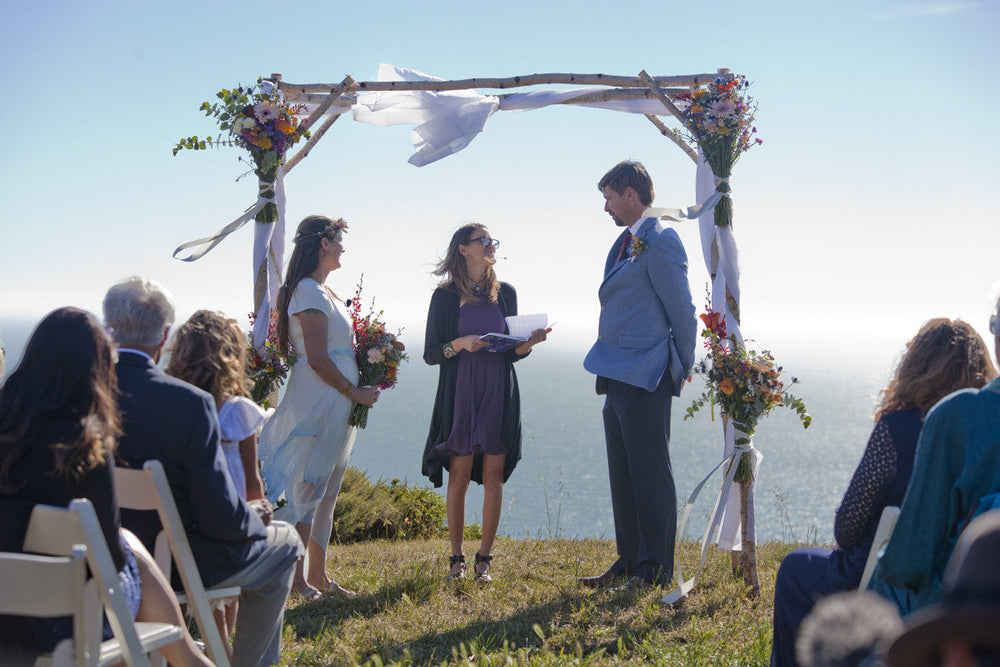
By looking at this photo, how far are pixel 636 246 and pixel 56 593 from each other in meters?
3.82

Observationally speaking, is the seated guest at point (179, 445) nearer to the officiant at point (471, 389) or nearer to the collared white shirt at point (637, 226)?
the officiant at point (471, 389)

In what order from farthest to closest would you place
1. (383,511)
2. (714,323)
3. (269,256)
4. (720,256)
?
1. (383,511)
2. (269,256)
3. (720,256)
4. (714,323)

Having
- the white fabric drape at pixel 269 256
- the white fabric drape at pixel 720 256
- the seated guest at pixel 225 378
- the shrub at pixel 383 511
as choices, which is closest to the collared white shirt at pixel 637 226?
the white fabric drape at pixel 720 256

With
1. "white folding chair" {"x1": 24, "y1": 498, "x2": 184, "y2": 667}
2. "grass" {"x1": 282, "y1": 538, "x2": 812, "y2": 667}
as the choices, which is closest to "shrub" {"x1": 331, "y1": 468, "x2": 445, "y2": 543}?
"grass" {"x1": 282, "y1": 538, "x2": 812, "y2": 667}

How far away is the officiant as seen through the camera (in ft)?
17.1

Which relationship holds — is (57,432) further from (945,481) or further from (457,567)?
(457,567)

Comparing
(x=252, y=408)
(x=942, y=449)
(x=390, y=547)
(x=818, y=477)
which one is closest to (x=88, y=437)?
(x=252, y=408)

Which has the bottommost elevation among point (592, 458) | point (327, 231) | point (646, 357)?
point (592, 458)

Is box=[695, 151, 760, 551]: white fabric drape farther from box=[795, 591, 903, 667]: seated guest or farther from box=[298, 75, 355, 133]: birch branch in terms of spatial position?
box=[795, 591, 903, 667]: seated guest

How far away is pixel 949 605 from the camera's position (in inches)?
49.4

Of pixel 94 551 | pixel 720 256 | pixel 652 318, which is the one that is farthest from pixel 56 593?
pixel 720 256

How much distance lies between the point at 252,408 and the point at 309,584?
2082mm

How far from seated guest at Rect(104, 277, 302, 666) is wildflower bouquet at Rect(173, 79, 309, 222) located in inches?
108

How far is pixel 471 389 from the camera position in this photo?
525cm
